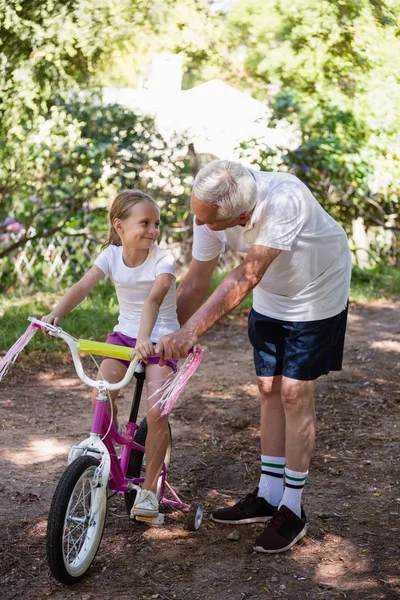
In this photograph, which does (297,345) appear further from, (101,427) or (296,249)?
(101,427)

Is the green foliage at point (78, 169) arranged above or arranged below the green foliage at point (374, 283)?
above

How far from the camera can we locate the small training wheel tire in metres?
3.05

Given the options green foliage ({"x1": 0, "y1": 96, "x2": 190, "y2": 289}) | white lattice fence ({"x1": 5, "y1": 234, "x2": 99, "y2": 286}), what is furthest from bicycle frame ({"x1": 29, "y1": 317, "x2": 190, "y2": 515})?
white lattice fence ({"x1": 5, "y1": 234, "x2": 99, "y2": 286})

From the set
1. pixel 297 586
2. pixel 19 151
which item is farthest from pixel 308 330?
pixel 19 151

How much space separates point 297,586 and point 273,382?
77cm

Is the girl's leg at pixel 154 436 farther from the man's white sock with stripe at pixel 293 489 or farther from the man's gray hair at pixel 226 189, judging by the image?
the man's gray hair at pixel 226 189

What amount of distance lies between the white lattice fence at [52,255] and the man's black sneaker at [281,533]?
516 cm

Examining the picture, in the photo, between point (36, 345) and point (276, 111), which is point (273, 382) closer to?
point (36, 345)

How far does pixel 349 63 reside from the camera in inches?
385

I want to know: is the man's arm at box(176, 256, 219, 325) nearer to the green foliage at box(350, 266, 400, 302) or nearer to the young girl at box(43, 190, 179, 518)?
the young girl at box(43, 190, 179, 518)

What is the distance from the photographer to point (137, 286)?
304 cm

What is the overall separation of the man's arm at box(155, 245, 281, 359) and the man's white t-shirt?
0.21 ft

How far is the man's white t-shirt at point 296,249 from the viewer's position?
267 centimetres

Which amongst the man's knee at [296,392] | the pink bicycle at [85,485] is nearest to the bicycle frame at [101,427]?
the pink bicycle at [85,485]
